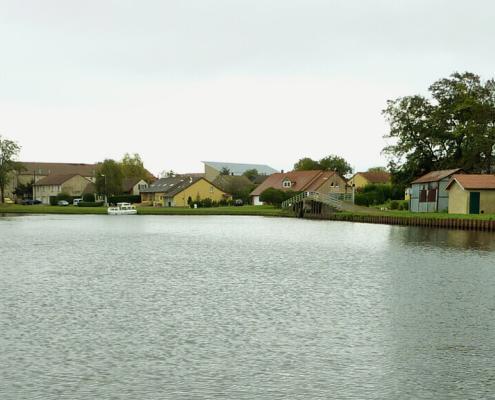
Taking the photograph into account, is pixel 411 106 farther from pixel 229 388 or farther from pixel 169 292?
pixel 229 388

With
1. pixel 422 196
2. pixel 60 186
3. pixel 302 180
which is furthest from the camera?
pixel 60 186

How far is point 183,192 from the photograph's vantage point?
132 m

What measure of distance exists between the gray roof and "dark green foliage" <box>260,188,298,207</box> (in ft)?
95.0

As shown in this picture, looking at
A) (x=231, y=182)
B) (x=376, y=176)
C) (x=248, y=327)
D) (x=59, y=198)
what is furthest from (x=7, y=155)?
(x=248, y=327)

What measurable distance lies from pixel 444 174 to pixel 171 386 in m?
67.4

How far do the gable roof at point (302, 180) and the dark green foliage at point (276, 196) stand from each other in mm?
7158

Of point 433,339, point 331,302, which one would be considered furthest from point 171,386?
point 331,302

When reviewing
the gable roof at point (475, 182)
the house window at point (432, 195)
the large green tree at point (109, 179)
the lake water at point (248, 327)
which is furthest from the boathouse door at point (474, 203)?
the large green tree at point (109, 179)

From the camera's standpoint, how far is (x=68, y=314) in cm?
2077

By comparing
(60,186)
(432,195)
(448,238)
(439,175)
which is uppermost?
(439,175)

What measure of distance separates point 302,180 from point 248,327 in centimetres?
10075

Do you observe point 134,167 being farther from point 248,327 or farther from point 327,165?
point 248,327

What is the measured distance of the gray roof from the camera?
134m

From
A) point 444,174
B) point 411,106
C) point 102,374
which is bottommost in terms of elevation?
point 102,374
